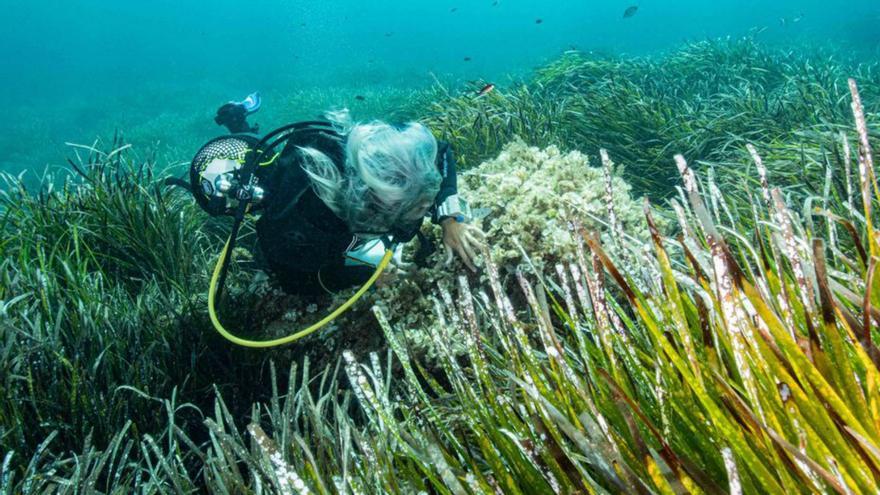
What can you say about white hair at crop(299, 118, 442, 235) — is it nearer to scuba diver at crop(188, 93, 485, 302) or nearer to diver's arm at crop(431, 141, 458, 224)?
scuba diver at crop(188, 93, 485, 302)

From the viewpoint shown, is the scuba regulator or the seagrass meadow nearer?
the seagrass meadow

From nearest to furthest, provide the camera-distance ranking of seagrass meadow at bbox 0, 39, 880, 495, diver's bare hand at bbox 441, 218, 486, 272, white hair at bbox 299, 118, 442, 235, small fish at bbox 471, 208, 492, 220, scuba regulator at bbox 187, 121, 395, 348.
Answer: seagrass meadow at bbox 0, 39, 880, 495, white hair at bbox 299, 118, 442, 235, scuba regulator at bbox 187, 121, 395, 348, diver's bare hand at bbox 441, 218, 486, 272, small fish at bbox 471, 208, 492, 220

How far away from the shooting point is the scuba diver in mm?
2713

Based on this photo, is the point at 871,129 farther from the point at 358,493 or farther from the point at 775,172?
the point at 358,493

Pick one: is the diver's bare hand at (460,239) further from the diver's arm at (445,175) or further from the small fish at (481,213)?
the small fish at (481,213)

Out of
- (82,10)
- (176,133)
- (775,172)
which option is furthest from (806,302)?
(82,10)

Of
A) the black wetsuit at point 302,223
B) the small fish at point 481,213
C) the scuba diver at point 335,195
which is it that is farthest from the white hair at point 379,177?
the small fish at point 481,213

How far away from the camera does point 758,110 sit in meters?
5.92

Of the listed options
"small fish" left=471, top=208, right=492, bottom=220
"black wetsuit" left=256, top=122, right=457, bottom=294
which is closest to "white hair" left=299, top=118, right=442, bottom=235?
"black wetsuit" left=256, top=122, right=457, bottom=294

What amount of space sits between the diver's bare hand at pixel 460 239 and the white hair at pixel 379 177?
0.57 metres

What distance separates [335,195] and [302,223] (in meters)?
0.36

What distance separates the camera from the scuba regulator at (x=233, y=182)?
2.96 m

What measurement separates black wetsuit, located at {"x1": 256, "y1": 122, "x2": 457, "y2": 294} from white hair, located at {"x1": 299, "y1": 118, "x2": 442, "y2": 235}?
0.54ft

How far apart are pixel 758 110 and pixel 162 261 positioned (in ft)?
21.6
